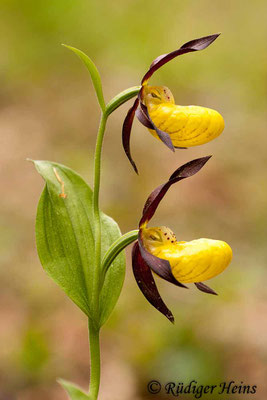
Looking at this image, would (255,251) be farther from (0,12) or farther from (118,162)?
(0,12)

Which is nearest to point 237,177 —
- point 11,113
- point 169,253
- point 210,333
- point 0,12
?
point 210,333

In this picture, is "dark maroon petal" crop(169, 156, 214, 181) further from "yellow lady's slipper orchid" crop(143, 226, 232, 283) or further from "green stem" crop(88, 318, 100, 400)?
"green stem" crop(88, 318, 100, 400)

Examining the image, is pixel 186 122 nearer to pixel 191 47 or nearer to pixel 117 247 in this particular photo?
pixel 191 47

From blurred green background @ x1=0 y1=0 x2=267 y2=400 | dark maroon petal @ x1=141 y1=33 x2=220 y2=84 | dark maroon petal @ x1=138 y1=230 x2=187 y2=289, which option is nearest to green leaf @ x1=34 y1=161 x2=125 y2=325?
dark maroon petal @ x1=138 y1=230 x2=187 y2=289

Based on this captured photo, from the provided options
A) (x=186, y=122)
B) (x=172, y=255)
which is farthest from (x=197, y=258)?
(x=186, y=122)

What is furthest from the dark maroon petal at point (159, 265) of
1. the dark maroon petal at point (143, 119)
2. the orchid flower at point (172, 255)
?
the dark maroon petal at point (143, 119)

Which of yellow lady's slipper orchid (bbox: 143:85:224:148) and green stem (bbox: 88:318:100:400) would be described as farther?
green stem (bbox: 88:318:100:400)
